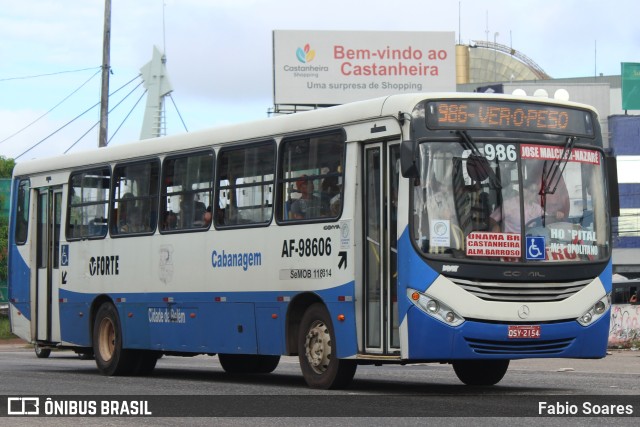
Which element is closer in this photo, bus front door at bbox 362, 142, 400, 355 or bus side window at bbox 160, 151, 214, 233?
bus front door at bbox 362, 142, 400, 355

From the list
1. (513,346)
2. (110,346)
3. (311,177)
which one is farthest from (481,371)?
(110,346)

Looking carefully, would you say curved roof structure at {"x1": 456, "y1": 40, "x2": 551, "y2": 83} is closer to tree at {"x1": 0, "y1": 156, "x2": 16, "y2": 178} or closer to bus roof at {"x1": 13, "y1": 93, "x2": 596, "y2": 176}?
tree at {"x1": 0, "y1": 156, "x2": 16, "y2": 178}

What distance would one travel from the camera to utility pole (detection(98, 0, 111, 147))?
3688 centimetres

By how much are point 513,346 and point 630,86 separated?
5397cm

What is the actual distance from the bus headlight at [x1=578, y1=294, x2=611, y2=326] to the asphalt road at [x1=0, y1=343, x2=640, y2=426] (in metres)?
0.82

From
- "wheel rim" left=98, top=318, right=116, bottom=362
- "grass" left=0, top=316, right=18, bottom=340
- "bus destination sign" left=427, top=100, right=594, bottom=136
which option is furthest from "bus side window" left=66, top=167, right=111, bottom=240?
"grass" left=0, top=316, right=18, bottom=340

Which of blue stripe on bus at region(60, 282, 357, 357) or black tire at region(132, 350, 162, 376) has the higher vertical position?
blue stripe on bus at region(60, 282, 357, 357)

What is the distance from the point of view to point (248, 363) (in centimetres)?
2080

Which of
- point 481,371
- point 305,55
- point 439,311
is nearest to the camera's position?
point 439,311

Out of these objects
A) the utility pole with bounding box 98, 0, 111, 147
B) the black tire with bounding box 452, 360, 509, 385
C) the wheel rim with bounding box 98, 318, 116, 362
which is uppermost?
the utility pole with bounding box 98, 0, 111, 147

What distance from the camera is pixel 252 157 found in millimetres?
17688

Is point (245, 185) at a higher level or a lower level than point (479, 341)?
higher

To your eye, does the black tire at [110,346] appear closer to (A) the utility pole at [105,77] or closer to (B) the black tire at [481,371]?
(B) the black tire at [481,371]

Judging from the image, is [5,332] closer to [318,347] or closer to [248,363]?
[248,363]
